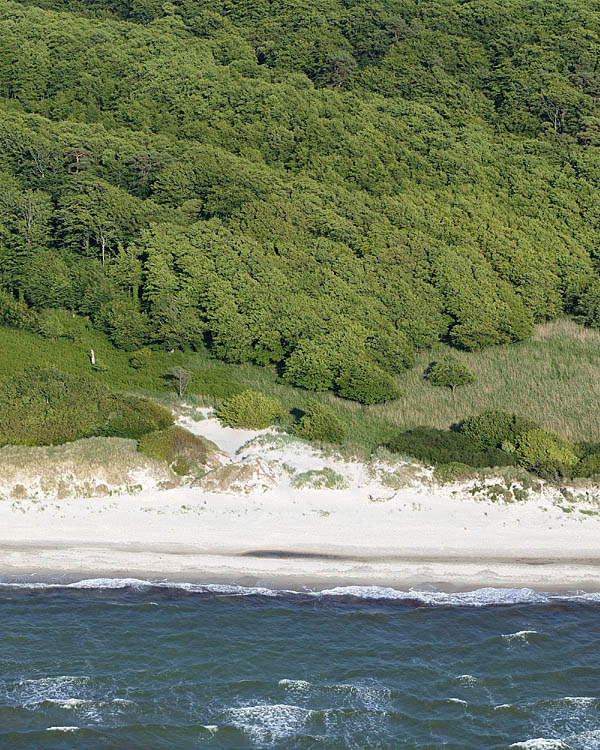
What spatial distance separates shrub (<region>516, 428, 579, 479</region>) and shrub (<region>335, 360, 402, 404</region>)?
345 inches

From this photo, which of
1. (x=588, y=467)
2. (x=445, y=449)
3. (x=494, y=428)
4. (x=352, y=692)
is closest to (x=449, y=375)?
(x=494, y=428)

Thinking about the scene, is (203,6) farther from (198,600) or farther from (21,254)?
(198,600)

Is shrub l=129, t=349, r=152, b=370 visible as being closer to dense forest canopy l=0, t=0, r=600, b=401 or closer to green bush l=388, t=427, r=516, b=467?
dense forest canopy l=0, t=0, r=600, b=401

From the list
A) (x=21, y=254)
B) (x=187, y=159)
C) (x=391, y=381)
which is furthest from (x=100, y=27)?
(x=391, y=381)

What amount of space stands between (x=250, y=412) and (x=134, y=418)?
520 cm

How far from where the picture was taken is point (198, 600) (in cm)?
2192

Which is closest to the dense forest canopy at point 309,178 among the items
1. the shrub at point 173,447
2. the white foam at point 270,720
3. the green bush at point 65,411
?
the green bush at point 65,411

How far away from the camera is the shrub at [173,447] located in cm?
2839

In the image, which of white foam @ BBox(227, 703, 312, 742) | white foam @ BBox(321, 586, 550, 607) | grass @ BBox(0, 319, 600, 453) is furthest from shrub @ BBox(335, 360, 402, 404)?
white foam @ BBox(227, 703, 312, 742)

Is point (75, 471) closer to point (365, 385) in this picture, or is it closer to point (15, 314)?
point (365, 385)

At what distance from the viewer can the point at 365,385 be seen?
126 feet

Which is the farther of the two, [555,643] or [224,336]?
[224,336]

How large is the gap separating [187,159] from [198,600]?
40805 mm

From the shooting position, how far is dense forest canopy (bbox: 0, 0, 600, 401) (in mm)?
45000
